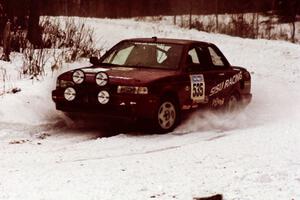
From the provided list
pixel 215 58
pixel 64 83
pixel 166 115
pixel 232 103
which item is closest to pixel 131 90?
pixel 166 115

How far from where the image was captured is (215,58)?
1117cm

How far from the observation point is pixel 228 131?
9.77 metres

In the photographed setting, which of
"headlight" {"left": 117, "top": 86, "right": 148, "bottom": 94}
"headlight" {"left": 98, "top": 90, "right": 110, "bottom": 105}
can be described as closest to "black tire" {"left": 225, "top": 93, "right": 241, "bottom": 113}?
"headlight" {"left": 117, "top": 86, "right": 148, "bottom": 94}

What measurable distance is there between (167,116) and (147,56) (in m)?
1.20

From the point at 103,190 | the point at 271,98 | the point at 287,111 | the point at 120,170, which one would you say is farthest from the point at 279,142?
the point at 271,98

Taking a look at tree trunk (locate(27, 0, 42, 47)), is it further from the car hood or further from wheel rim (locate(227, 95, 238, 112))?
the car hood

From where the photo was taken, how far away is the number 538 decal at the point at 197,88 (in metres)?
10.1

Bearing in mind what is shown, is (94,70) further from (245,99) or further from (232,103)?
(245,99)

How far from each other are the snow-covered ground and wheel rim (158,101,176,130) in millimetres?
182

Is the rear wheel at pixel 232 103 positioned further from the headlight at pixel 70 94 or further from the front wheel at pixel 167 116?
the headlight at pixel 70 94

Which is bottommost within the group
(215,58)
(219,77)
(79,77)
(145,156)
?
(145,156)

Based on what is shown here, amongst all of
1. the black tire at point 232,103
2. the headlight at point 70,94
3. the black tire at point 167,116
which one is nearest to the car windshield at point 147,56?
the black tire at point 167,116

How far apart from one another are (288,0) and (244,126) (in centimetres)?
3066

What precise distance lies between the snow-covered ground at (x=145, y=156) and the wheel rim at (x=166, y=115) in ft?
0.60
